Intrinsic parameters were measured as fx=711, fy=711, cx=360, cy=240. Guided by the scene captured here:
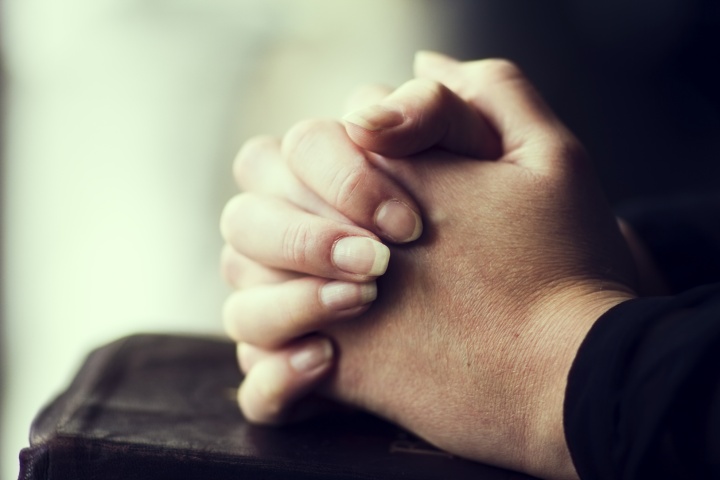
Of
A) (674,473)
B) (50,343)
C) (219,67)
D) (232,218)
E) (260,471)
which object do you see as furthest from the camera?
(219,67)

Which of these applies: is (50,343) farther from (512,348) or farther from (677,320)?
(677,320)

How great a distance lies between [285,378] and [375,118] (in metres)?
0.24

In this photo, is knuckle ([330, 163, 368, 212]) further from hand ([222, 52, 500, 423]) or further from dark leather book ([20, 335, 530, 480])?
dark leather book ([20, 335, 530, 480])

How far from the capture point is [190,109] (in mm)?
2297

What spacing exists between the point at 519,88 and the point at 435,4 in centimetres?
189

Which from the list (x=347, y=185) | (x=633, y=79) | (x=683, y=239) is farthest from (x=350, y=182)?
(x=633, y=79)

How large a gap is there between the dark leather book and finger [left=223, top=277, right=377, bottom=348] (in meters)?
0.09

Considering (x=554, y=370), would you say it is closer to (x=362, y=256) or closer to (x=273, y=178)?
(x=362, y=256)

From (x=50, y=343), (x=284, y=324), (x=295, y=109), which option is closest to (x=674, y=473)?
(x=284, y=324)

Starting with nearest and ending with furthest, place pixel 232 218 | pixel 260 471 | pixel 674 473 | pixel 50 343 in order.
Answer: pixel 674 473, pixel 260 471, pixel 232 218, pixel 50 343

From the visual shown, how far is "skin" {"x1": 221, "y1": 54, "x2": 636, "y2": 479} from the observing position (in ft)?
1.78

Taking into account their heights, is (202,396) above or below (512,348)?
below

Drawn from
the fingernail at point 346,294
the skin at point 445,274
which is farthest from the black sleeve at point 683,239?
the fingernail at point 346,294

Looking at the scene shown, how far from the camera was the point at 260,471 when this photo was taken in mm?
523
